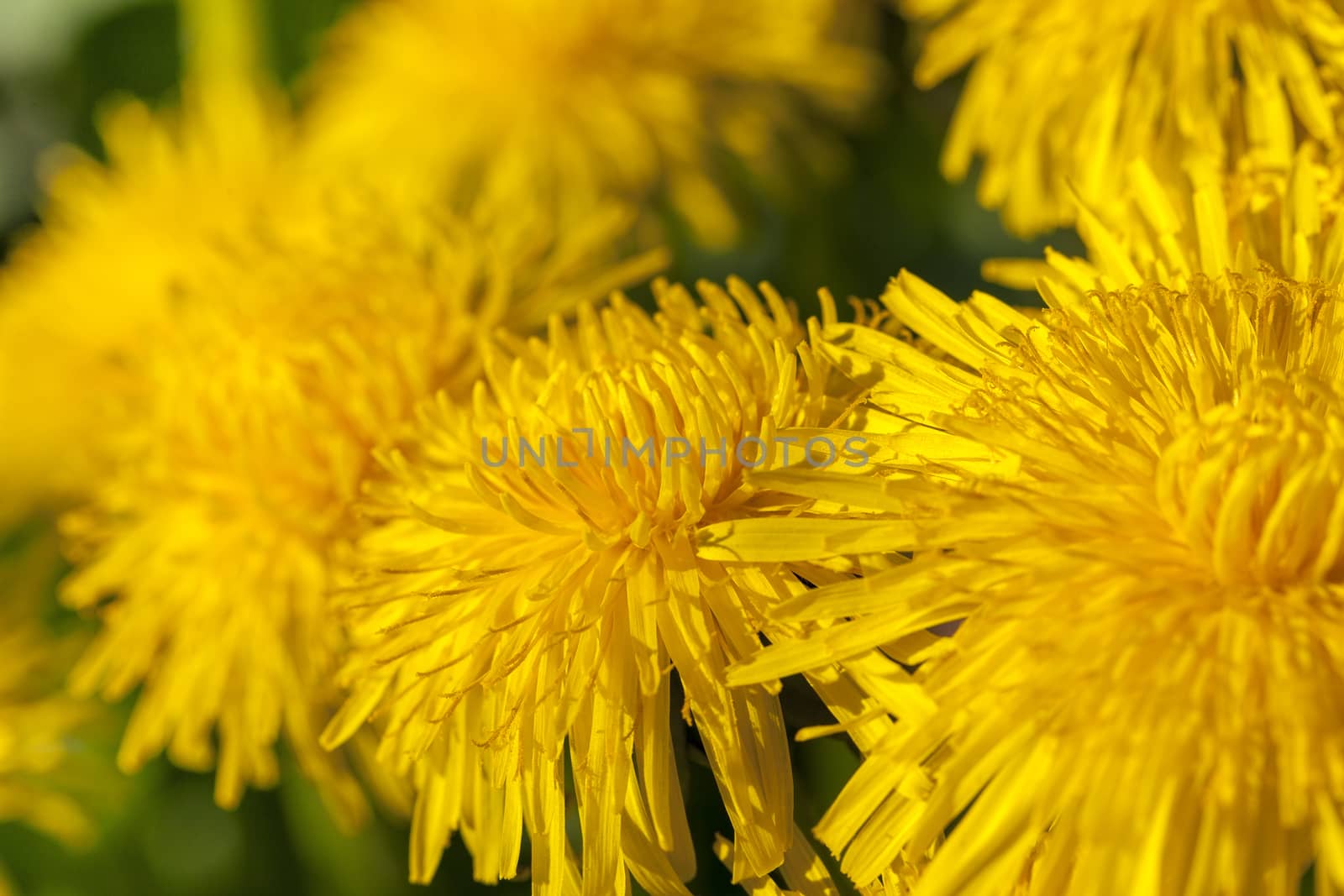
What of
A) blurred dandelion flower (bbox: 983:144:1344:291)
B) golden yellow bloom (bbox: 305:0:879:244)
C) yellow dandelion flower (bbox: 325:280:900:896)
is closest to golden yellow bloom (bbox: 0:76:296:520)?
golden yellow bloom (bbox: 305:0:879:244)

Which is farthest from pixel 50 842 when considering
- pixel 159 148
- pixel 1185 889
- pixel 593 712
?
pixel 1185 889

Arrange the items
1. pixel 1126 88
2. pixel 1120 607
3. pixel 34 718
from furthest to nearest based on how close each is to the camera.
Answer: pixel 34 718 < pixel 1126 88 < pixel 1120 607

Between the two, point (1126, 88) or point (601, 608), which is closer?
point (601, 608)

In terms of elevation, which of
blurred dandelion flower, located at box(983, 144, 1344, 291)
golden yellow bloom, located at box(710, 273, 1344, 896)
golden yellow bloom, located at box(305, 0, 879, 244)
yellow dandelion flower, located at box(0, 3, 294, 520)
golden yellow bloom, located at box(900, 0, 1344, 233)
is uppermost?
yellow dandelion flower, located at box(0, 3, 294, 520)

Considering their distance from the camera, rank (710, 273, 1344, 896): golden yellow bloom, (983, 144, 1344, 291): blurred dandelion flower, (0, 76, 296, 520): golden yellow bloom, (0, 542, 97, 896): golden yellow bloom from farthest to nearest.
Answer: (0, 76, 296, 520): golden yellow bloom → (0, 542, 97, 896): golden yellow bloom → (983, 144, 1344, 291): blurred dandelion flower → (710, 273, 1344, 896): golden yellow bloom

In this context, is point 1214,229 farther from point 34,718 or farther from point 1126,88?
point 34,718

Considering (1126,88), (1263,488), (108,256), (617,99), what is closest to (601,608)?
(1263,488)

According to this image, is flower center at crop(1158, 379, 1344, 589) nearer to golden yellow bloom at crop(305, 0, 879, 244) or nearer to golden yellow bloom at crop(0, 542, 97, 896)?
golden yellow bloom at crop(305, 0, 879, 244)

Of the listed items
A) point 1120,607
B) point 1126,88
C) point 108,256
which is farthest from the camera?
point 108,256
